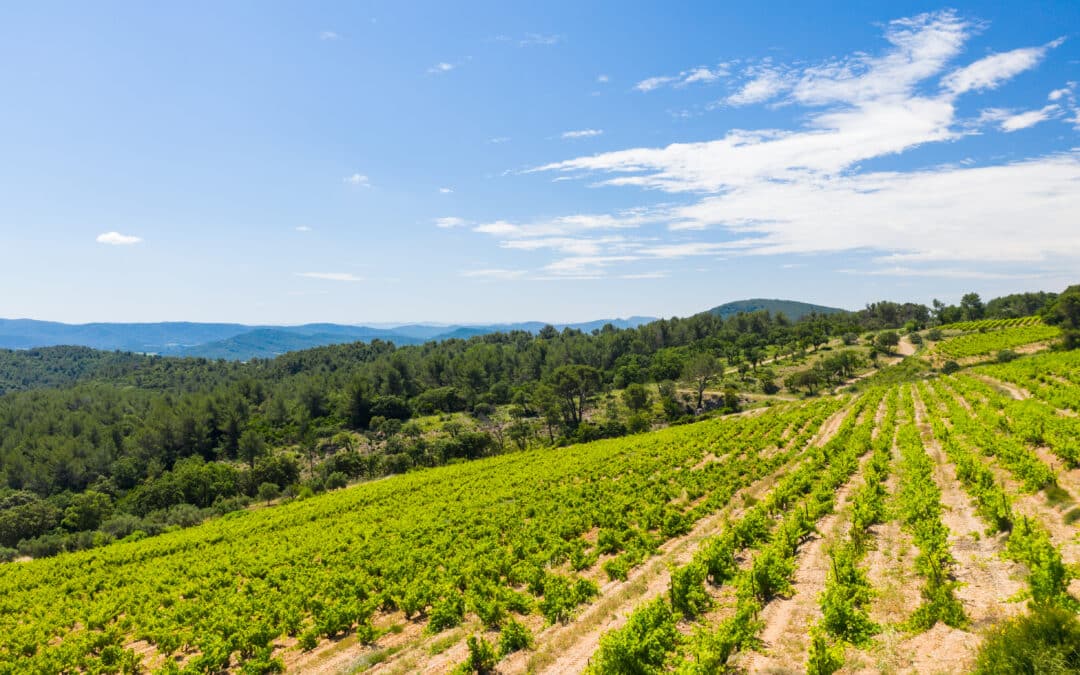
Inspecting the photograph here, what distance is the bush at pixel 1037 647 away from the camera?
9219 millimetres

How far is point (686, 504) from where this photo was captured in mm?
32719

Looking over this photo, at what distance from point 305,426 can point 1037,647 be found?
16175 centimetres

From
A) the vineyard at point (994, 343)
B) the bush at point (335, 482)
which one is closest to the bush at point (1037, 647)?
the bush at point (335, 482)

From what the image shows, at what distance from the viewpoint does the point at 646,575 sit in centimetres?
2011

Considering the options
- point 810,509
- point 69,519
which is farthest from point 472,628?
point 69,519

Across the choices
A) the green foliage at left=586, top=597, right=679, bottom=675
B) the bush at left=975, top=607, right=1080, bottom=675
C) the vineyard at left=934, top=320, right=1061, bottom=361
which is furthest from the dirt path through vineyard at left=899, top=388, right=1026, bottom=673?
the vineyard at left=934, top=320, right=1061, bottom=361

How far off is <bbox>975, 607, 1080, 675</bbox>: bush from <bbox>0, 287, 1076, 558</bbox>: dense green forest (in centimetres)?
8385

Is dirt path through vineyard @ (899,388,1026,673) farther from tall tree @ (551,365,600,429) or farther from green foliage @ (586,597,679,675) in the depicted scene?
tall tree @ (551,365,600,429)

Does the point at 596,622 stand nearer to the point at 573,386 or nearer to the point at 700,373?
the point at 573,386

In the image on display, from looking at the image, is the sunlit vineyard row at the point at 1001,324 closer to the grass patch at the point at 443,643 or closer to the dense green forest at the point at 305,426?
the dense green forest at the point at 305,426

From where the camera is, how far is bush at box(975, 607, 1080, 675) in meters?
9.22

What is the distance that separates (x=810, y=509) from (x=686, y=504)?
32.7 feet

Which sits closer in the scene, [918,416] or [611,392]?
[918,416]

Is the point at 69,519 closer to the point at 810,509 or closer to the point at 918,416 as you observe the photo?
the point at 810,509
